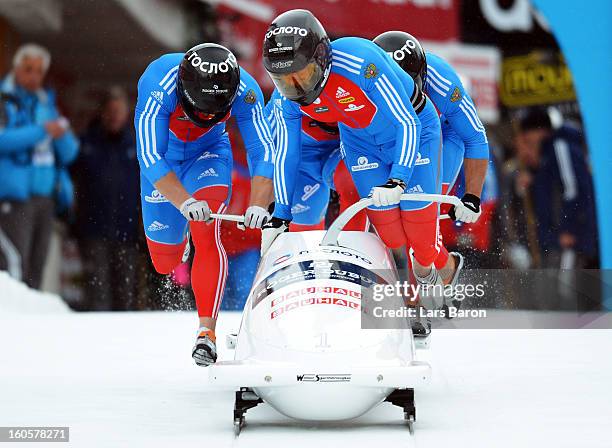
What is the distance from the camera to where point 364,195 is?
4531 mm

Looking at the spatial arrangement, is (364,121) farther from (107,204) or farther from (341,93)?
(107,204)

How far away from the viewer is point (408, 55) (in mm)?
4781

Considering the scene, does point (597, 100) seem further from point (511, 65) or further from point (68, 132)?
point (68, 132)

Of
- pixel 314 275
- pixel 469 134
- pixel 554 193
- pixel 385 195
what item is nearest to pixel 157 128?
pixel 385 195

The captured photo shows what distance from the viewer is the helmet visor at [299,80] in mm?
3773

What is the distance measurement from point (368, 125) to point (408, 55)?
0.62 m

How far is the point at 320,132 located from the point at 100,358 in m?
1.45

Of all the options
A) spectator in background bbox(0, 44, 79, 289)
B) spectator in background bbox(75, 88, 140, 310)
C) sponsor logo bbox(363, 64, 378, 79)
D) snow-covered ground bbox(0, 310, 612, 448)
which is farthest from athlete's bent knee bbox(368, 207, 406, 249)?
spectator in background bbox(0, 44, 79, 289)

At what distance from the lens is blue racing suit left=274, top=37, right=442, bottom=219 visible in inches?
157

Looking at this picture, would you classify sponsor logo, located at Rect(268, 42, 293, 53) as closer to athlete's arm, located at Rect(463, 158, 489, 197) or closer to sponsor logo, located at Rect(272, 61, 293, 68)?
sponsor logo, located at Rect(272, 61, 293, 68)

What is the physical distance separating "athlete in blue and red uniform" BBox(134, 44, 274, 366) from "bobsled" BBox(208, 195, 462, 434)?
0.66 m

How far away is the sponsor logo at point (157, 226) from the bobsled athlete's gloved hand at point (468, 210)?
1180mm

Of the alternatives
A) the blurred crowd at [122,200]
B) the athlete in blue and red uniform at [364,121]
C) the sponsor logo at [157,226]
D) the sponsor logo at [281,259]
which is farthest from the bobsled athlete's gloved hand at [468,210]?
the blurred crowd at [122,200]

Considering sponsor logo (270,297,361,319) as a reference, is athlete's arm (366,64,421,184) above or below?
above
